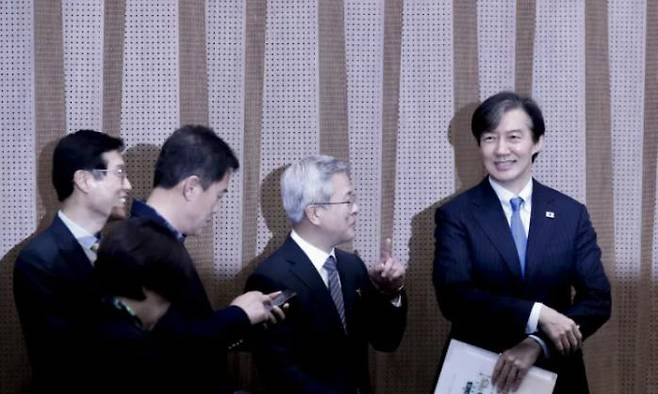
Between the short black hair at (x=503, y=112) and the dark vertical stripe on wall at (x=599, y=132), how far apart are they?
0.50 m

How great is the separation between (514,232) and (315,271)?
1.61 feet

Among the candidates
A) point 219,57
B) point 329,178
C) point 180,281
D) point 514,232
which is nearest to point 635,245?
point 514,232

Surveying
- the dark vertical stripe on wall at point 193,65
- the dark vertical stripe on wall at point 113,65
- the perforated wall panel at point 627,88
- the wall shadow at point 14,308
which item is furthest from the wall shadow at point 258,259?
the perforated wall panel at point 627,88

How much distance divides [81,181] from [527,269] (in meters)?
1.05

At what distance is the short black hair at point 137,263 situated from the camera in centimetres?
200

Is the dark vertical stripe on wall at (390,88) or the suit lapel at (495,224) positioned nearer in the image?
the suit lapel at (495,224)

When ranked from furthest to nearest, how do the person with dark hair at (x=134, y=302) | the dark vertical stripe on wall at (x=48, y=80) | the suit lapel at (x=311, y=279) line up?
the dark vertical stripe on wall at (x=48, y=80) → the suit lapel at (x=311, y=279) → the person with dark hair at (x=134, y=302)

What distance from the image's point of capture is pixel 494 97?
2.64 m

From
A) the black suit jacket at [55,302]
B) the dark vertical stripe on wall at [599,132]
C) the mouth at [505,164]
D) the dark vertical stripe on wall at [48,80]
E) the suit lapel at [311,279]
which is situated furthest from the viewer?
the dark vertical stripe on wall at [599,132]

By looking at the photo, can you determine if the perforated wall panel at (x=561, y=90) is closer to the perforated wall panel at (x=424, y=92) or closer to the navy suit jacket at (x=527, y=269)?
the perforated wall panel at (x=424, y=92)

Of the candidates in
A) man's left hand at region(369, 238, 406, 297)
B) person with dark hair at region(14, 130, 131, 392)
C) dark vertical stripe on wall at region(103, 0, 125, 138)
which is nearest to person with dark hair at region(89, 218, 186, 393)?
person with dark hair at region(14, 130, 131, 392)

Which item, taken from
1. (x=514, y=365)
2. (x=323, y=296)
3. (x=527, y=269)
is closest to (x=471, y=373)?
(x=514, y=365)

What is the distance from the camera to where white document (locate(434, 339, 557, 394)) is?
245cm

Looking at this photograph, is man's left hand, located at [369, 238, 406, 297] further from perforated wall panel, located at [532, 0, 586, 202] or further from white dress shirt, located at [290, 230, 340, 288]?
perforated wall panel, located at [532, 0, 586, 202]
